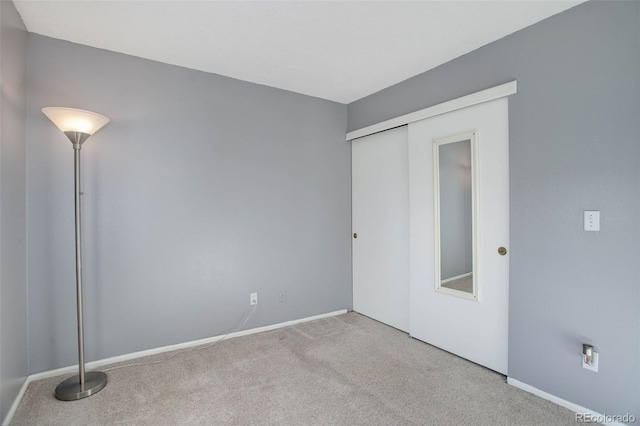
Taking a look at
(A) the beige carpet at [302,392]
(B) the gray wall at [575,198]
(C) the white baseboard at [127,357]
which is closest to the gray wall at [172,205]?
(C) the white baseboard at [127,357]

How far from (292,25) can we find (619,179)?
217 centimetres

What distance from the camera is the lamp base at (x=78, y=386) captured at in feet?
6.75

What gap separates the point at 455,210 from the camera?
2684 mm

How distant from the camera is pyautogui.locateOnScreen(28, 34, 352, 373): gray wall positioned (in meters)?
2.36

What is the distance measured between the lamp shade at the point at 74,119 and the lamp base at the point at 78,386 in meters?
1.67

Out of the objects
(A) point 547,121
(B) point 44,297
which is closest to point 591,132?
(A) point 547,121

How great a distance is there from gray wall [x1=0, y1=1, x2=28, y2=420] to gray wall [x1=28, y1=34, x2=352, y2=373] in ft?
0.43

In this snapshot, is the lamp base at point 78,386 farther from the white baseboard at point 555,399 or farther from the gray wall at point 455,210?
the white baseboard at point 555,399

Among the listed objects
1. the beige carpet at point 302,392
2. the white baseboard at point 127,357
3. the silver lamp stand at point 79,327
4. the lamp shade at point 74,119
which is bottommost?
the beige carpet at point 302,392

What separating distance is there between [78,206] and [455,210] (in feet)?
9.11

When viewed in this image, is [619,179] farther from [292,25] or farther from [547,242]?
[292,25]

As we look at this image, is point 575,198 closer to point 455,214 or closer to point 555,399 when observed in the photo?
point 455,214

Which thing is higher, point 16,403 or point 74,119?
point 74,119

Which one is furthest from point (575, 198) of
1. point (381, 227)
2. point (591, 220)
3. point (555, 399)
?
point (381, 227)
